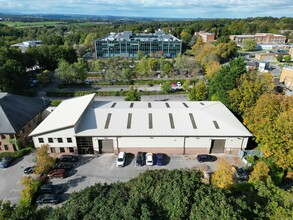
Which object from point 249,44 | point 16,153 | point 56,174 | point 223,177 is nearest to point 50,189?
point 56,174

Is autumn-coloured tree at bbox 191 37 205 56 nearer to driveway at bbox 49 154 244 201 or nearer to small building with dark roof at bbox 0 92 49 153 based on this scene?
driveway at bbox 49 154 244 201

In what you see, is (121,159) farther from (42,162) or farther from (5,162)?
(5,162)

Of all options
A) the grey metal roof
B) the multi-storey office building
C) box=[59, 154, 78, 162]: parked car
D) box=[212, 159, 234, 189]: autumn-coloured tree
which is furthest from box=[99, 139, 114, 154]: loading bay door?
the multi-storey office building

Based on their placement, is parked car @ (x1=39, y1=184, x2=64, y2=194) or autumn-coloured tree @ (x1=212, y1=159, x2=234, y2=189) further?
parked car @ (x1=39, y1=184, x2=64, y2=194)

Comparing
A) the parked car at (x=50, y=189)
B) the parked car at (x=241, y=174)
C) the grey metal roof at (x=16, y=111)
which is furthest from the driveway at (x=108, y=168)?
the grey metal roof at (x=16, y=111)

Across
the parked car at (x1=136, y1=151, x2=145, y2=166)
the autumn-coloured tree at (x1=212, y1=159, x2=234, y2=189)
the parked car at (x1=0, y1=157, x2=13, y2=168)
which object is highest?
the autumn-coloured tree at (x1=212, y1=159, x2=234, y2=189)

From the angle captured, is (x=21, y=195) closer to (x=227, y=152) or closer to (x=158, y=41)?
(x=227, y=152)
